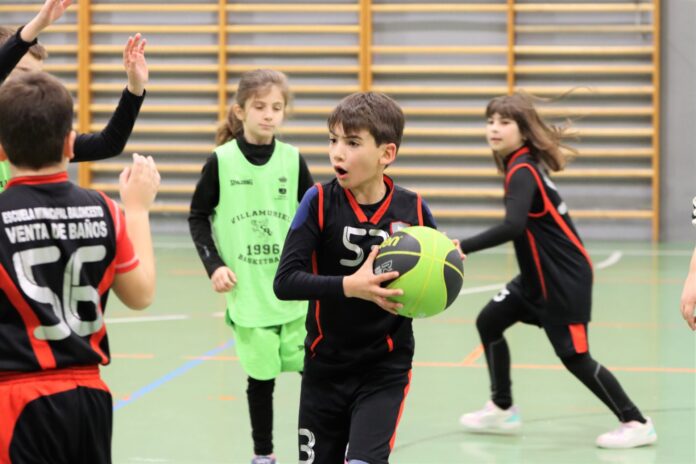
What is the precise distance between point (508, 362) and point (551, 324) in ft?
1.25

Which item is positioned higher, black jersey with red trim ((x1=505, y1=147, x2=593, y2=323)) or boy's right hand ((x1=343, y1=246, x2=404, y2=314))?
boy's right hand ((x1=343, y1=246, x2=404, y2=314))

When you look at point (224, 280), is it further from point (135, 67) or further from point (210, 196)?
point (135, 67)

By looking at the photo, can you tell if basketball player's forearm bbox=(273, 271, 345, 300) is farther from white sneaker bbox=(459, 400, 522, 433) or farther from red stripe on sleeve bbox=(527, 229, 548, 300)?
white sneaker bbox=(459, 400, 522, 433)

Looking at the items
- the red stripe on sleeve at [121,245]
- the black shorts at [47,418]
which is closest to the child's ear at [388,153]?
the red stripe on sleeve at [121,245]

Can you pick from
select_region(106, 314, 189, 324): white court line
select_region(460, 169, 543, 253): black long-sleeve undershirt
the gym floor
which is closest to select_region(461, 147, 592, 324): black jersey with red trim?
select_region(460, 169, 543, 253): black long-sleeve undershirt

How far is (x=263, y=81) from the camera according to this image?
4.55 meters

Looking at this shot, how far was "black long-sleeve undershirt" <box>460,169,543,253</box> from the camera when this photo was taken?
4785 millimetres

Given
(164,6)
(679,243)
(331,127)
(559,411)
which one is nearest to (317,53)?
(164,6)

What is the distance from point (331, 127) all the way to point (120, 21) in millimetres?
10983

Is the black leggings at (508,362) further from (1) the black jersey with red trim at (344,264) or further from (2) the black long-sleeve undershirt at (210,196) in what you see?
(1) the black jersey with red trim at (344,264)

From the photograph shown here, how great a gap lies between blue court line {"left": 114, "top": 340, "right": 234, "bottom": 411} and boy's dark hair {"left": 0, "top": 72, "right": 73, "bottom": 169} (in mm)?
3148

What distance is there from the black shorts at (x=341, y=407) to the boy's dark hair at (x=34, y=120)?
120 centimetres

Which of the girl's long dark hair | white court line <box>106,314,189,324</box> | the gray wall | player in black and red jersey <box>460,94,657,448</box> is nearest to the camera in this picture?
player in black and red jersey <box>460,94,657,448</box>

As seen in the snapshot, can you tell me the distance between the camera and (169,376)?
6.21 metres
